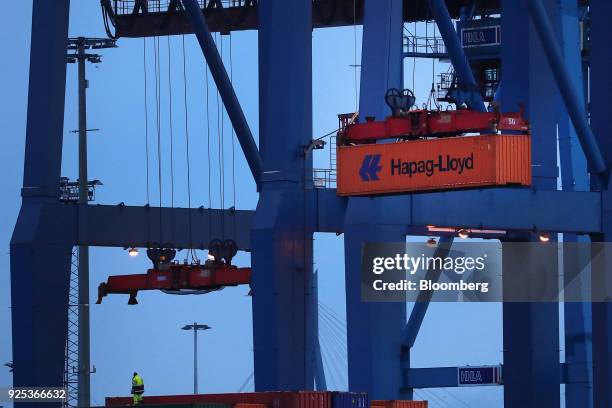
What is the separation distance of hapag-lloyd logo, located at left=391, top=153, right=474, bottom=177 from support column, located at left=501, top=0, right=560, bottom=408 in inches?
293

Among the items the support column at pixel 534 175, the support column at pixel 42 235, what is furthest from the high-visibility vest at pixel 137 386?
the support column at pixel 534 175

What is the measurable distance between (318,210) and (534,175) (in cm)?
771

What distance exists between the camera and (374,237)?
5231cm

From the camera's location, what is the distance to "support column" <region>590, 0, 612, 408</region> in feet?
181

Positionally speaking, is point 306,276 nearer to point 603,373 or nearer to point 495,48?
point 603,373

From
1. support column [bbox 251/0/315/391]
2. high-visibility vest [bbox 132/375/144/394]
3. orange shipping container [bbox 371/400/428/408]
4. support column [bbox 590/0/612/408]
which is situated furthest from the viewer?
support column [bbox 590/0/612/408]

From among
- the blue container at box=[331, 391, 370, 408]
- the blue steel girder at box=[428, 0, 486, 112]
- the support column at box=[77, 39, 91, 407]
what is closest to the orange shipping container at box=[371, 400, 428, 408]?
the blue container at box=[331, 391, 370, 408]

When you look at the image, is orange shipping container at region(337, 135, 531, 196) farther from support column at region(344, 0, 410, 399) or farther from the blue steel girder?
the blue steel girder

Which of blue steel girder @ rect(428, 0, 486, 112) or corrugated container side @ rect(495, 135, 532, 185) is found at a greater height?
blue steel girder @ rect(428, 0, 486, 112)

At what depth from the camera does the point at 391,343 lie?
53469mm

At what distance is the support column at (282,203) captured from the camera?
52594mm

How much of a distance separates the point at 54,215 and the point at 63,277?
7.34ft

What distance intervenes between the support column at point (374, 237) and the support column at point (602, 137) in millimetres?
6367

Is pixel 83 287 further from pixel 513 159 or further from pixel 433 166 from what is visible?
pixel 513 159
